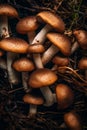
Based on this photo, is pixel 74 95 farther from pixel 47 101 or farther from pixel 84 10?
pixel 84 10

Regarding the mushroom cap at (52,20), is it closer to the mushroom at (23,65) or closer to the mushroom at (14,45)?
the mushroom at (14,45)

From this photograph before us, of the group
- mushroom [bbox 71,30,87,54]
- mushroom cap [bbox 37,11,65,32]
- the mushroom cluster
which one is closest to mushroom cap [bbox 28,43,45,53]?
the mushroom cluster

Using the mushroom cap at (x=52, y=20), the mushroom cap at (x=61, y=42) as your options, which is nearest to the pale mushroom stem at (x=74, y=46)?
the mushroom cap at (x=61, y=42)

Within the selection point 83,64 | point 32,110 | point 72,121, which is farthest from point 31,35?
point 72,121

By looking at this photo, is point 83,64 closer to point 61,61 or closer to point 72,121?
point 61,61

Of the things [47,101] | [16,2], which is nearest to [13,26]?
[16,2]
